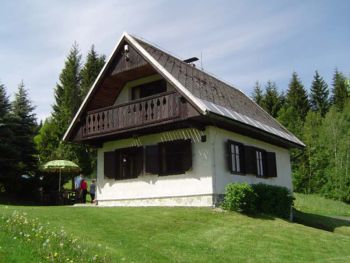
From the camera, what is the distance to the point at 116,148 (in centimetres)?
2027

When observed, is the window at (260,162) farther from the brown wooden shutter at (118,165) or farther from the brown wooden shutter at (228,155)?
the brown wooden shutter at (118,165)

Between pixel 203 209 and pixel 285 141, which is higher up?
pixel 285 141

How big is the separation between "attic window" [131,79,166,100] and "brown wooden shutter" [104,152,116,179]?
285 cm

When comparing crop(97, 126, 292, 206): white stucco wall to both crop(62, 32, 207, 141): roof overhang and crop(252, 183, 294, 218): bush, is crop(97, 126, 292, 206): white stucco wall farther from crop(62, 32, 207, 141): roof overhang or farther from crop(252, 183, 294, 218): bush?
crop(62, 32, 207, 141): roof overhang

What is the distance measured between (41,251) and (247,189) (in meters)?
9.45

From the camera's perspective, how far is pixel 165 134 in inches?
726

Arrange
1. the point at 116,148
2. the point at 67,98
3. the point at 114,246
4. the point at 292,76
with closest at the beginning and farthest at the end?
the point at 114,246 → the point at 116,148 → the point at 67,98 → the point at 292,76

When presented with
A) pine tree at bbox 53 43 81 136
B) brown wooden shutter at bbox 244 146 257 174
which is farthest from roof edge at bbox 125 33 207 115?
pine tree at bbox 53 43 81 136

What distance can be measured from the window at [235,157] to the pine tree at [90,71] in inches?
1119

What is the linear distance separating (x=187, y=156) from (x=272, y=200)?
3.71 meters

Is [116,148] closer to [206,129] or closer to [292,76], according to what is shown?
[206,129]

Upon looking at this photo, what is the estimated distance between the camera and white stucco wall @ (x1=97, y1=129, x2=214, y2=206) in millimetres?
17031

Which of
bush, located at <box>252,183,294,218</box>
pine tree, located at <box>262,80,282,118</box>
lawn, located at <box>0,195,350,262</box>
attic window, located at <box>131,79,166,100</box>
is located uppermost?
pine tree, located at <box>262,80,282,118</box>

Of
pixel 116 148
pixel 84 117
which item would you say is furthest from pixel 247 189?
pixel 84 117
